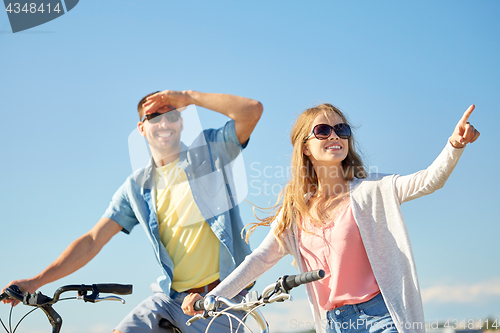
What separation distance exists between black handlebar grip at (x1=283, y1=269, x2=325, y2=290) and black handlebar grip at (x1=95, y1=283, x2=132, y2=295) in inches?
52.7

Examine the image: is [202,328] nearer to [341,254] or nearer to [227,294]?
[227,294]

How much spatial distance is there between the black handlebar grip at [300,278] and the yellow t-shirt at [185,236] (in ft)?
4.51

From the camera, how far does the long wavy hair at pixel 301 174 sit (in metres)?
3.13

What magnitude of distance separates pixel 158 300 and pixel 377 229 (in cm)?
177

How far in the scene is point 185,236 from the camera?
3658 mm

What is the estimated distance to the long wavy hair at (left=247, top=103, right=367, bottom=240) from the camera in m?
3.13

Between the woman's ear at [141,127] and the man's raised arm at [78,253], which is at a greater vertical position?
the woman's ear at [141,127]

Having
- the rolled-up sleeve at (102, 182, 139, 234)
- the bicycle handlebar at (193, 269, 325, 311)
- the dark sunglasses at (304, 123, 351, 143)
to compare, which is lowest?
the bicycle handlebar at (193, 269, 325, 311)

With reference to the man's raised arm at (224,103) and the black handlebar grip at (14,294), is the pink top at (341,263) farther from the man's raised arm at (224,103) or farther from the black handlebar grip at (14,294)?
the black handlebar grip at (14,294)

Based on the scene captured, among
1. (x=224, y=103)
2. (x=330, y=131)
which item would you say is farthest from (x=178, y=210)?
(x=330, y=131)

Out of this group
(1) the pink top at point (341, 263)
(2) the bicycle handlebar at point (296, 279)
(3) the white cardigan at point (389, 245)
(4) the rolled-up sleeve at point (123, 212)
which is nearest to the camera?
(2) the bicycle handlebar at point (296, 279)

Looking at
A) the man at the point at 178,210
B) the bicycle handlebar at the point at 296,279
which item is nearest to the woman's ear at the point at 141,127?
the man at the point at 178,210

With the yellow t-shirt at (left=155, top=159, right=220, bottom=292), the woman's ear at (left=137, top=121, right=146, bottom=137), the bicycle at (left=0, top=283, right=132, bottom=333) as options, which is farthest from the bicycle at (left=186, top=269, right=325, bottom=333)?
the woman's ear at (left=137, top=121, right=146, bottom=137)

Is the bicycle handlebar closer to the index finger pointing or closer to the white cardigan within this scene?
the white cardigan
